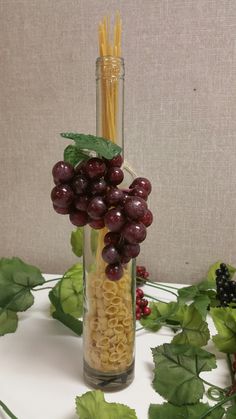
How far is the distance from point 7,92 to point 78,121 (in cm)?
14

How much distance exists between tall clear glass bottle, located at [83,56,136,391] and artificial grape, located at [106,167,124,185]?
0.04 m

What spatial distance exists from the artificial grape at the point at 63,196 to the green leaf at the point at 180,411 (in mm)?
205

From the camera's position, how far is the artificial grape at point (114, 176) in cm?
37

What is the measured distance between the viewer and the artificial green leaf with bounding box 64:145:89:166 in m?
0.39

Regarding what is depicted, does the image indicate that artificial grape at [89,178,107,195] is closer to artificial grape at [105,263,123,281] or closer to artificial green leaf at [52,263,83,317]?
artificial grape at [105,263,123,281]

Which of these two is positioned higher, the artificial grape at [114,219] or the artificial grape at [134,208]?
the artificial grape at [134,208]

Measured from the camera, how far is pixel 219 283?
565 millimetres

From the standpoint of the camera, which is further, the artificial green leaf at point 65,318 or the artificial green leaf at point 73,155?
the artificial green leaf at point 65,318

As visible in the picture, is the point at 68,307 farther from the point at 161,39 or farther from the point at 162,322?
the point at 161,39

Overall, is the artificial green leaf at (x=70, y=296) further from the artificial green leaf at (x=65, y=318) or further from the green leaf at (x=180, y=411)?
the green leaf at (x=180, y=411)

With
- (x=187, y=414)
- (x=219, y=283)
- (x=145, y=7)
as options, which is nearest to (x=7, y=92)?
(x=145, y=7)

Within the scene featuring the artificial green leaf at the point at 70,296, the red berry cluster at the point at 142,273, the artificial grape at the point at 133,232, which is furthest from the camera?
the red berry cluster at the point at 142,273

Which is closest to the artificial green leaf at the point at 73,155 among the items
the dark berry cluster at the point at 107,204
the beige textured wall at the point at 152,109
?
the dark berry cluster at the point at 107,204

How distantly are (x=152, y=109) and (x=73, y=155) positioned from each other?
330mm
